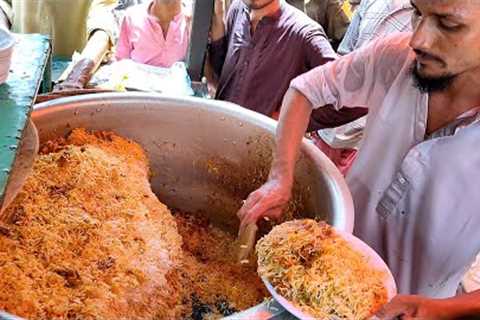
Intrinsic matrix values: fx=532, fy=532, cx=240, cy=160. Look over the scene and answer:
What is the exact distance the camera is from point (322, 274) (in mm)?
1126

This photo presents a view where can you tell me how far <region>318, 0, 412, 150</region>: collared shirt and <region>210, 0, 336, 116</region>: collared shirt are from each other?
6.4 inches

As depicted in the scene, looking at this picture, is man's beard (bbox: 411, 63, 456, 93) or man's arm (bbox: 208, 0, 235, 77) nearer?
man's beard (bbox: 411, 63, 456, 93)

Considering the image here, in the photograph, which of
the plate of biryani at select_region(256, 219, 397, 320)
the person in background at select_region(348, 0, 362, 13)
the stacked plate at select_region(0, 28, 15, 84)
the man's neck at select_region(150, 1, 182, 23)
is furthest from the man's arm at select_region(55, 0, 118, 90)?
the person in background at select_region(348, 0, 362, 13)

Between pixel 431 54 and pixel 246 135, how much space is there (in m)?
0.76

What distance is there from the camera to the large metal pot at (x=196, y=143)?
5.92 feet

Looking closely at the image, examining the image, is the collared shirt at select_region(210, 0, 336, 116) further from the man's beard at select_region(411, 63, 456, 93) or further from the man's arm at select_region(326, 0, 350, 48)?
the man's arm at select_region(326, 0, 350, 48)

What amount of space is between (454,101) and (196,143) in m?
0.93

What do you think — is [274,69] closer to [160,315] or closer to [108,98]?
[108,98]

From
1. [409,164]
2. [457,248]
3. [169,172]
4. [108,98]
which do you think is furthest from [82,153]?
[457,248]

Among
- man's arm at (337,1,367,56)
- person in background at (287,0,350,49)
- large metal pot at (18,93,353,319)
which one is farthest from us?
Answer: person in background at (287,0,350,49)

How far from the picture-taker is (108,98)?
1.91 metres

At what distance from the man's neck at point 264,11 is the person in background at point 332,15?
1936mm

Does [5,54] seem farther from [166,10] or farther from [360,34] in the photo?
[166,10]

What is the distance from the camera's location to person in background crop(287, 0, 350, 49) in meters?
4.57
